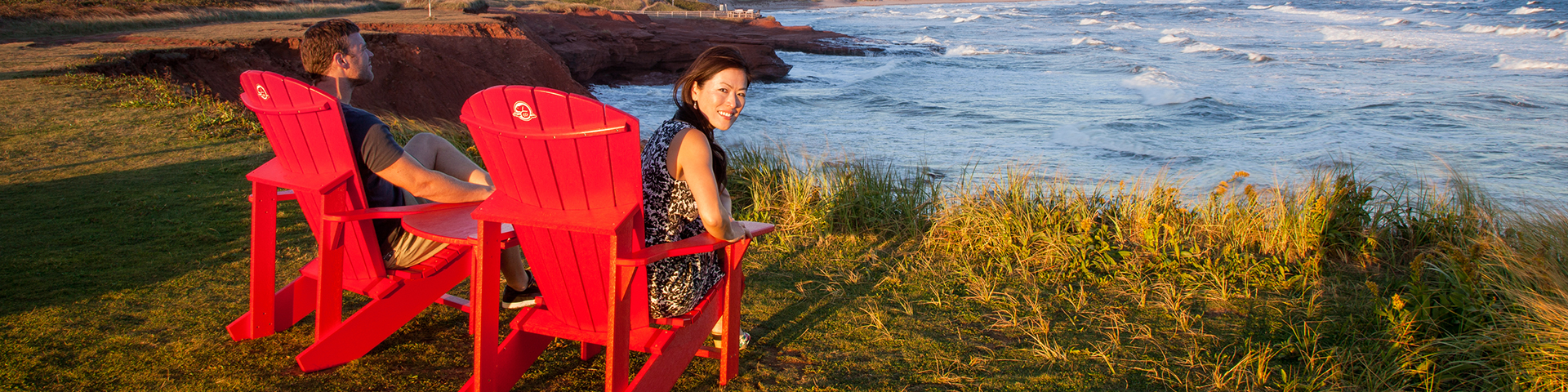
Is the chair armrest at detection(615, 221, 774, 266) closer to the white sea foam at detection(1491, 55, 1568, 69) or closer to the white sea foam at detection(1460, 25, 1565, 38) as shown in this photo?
the white sea foam at detection(1491, 55, 1568, 69)

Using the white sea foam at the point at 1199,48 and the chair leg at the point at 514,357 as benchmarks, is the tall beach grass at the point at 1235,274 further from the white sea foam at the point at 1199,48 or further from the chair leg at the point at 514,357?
the white sea foam at the point at 1199,48

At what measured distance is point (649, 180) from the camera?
2.32 meters

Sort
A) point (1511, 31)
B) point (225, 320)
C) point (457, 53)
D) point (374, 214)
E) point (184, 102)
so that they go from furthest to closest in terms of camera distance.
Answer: point (1511, 31), point (457, 53), point (184, 102), point (225, 320), point (374, 214)

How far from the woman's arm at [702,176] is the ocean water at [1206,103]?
3404mm

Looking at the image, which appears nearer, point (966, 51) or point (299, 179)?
point (299, 179)

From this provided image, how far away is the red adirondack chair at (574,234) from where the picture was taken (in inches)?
74.5

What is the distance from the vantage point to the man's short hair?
2.74 meters

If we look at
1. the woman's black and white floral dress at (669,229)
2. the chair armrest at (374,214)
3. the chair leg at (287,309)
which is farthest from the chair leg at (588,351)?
the chair leg at (287,309)

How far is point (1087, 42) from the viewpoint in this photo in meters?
34.0

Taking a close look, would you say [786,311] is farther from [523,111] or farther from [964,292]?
[523,111]

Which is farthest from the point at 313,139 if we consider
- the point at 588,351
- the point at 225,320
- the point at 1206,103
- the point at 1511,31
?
the point at 1511,31

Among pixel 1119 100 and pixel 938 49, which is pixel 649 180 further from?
pixel 938 49

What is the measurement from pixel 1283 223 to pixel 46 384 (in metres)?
5.16

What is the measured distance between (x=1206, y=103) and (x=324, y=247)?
17986 mm
